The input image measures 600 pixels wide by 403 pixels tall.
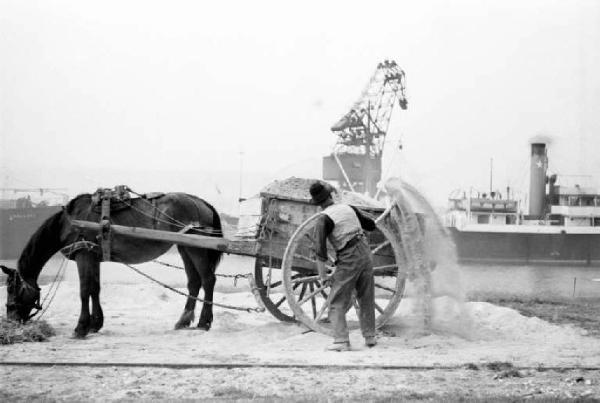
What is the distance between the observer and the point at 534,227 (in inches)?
1805

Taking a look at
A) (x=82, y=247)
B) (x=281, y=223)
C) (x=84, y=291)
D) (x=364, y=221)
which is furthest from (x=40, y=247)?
(x=364, y=221)

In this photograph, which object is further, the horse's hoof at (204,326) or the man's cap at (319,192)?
the horse's hoof at (204,326)

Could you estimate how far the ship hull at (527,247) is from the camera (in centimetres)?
4662

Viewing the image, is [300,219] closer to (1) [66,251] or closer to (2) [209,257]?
(2) [209,257]

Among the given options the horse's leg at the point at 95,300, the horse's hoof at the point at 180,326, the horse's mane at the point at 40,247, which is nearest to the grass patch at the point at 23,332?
the horse's leg at the point at 95,300

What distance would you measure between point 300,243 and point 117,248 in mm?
2653

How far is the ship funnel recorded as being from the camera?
4625cm

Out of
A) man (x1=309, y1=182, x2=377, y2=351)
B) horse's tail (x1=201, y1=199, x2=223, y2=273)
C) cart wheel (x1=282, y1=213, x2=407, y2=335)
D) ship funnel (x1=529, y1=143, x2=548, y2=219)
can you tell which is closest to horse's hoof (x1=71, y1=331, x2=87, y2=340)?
horse's tail (x1=201, y1=199, x2=223, y2=273)

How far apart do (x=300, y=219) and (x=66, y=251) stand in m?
3.32

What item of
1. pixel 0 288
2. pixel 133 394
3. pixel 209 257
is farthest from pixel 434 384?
pixel 0 288

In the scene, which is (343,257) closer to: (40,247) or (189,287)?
(189,287)

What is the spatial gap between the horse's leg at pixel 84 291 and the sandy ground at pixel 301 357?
0.47 ft

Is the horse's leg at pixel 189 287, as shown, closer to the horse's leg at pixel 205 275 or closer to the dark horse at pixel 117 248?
the dark horse at pixel 117 248

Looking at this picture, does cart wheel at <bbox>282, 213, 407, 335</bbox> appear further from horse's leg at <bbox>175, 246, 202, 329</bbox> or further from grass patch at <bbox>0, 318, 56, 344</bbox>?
grass patch at <bbox>0, 318, 56, 344</bbox>
